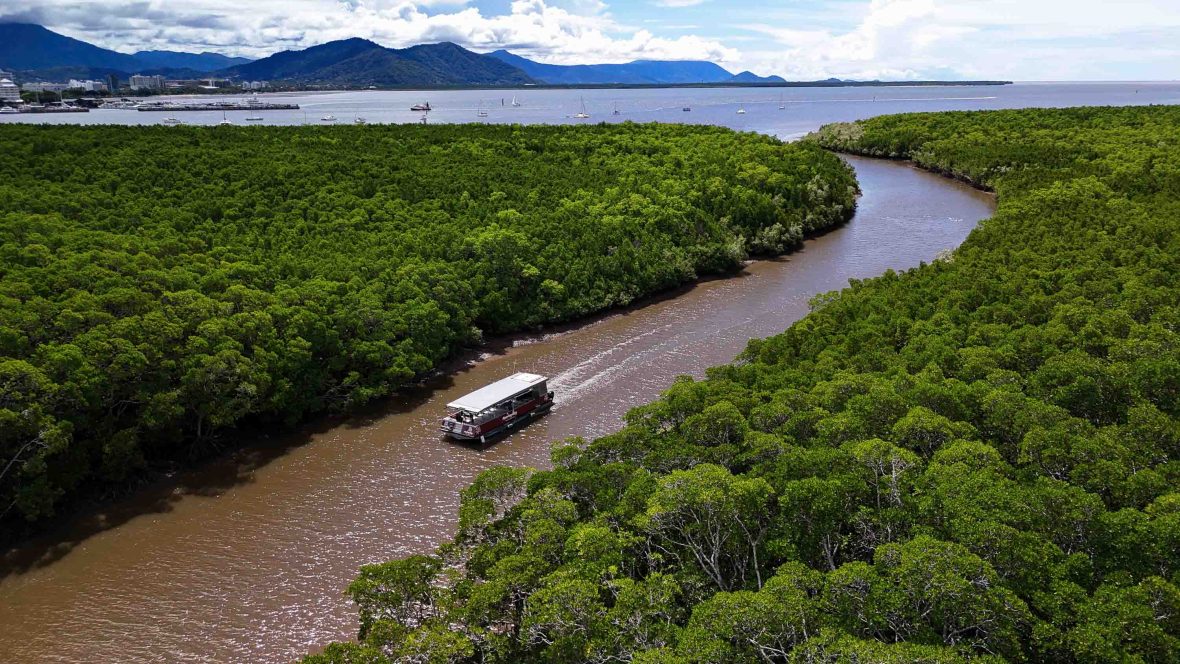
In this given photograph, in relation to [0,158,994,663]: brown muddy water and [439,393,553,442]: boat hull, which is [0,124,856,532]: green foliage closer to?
[0,158,994,663]: brown muddy water

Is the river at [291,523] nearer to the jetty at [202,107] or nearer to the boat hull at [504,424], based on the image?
the boat hull at [504,424]

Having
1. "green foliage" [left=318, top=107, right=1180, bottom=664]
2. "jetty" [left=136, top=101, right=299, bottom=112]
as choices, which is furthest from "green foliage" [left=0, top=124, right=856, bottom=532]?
"jetty" [left=136, top=101, right=299, bottom=112]

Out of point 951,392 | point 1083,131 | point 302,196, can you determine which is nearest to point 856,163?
point 1083,131

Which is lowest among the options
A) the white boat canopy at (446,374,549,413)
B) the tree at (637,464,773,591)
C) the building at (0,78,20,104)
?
the white boat canopy at (446,374,549,413)

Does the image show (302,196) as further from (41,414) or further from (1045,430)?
(1045,430)

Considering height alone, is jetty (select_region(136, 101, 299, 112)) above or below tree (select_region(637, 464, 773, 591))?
above

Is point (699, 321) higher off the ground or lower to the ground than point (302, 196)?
lower
